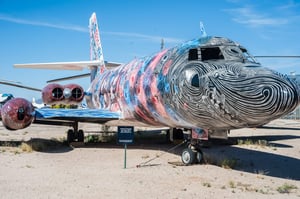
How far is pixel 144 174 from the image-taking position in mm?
8977

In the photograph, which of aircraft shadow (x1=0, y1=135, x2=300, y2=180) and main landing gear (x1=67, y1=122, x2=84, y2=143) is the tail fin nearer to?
main landing gear (x1=67, y1=122, x2=84, y2=143)

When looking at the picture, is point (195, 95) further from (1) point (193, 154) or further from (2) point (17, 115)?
(2) point (17, 115)

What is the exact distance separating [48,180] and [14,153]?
533cm

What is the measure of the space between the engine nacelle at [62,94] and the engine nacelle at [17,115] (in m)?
3.19

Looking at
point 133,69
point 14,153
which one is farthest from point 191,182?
point 14,153

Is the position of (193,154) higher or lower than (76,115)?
lower

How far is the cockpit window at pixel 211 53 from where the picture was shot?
888cm

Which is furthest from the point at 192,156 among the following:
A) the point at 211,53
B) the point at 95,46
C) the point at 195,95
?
the point at 95,46

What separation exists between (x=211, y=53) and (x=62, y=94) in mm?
9940

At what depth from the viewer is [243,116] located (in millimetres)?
7266

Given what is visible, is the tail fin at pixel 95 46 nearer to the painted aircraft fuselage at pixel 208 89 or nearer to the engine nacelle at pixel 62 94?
the engine nacelle at pixel 62 94

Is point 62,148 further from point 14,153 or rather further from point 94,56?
point 94,56

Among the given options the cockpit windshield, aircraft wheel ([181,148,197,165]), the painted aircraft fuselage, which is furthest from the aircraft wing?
the cockpit windshield

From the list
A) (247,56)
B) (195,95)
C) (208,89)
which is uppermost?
(247,56)
